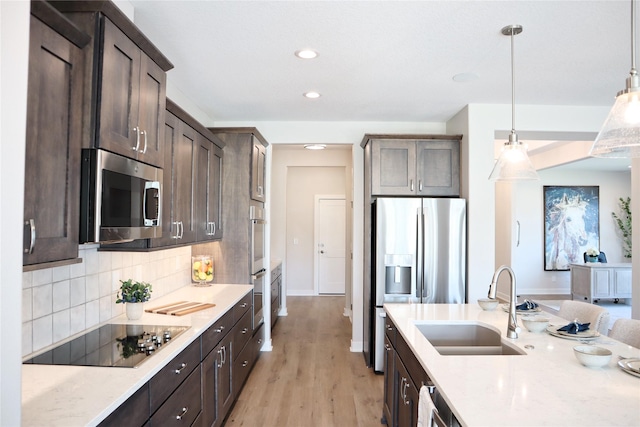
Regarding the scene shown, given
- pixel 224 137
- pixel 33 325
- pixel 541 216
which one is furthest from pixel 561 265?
pixel 33 325

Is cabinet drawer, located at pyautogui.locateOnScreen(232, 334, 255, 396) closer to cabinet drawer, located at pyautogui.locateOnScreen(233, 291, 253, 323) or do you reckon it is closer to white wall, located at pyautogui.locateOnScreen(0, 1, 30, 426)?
cabinet drawer, located at pyautogui.locateOnScreen(233, 291, 253, 323)

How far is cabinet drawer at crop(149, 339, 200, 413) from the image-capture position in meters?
1.74

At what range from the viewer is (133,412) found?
1.55 meters

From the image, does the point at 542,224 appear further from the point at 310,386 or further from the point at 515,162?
the point at 515,162

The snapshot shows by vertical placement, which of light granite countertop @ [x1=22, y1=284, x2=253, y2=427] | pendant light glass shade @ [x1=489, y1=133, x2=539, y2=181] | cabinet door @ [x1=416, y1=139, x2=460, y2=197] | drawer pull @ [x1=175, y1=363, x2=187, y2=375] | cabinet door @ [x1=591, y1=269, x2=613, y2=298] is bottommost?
cabinet door @ [x1=591, y1=269, x2=613, y2=298]

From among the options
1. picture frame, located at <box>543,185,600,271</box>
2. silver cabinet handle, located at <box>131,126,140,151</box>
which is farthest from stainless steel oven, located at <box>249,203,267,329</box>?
picture frame, located at <box>543,185,600,271</box>

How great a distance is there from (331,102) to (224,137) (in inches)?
42.5

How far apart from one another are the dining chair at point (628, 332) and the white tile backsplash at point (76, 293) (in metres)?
2.91

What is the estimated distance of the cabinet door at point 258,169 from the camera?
406 cm

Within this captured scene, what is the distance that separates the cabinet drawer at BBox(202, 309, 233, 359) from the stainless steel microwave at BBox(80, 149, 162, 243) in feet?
2.25

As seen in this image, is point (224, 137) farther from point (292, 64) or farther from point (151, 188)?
point (151, 188)

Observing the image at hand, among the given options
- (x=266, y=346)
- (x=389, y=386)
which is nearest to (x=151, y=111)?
(x=389, y=386)

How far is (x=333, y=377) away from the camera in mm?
3969

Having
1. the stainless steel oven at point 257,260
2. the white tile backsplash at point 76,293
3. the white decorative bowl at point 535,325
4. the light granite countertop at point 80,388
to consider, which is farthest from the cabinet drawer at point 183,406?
the white decorative bowl at point 535,325
